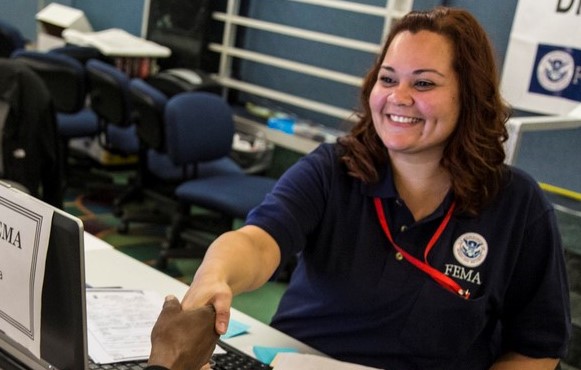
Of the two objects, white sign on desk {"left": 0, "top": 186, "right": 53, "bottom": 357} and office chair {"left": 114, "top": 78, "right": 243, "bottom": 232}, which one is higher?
white sign on desk {"left": 0, "top": 186, "right": 53, "bottom": 357}

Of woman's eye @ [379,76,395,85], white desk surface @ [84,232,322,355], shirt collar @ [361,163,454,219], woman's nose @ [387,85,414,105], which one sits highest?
woman's eye @ [379,76,395,85]

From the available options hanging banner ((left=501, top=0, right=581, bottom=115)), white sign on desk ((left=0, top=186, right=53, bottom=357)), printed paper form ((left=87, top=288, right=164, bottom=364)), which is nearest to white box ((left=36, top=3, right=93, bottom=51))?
hanging banner ((left=501, top=0, right=581, bottom=115))

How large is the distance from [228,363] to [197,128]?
243cm

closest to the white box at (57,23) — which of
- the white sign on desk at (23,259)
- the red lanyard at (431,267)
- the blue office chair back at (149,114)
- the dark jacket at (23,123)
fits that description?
the blue office chair back at (149,114)

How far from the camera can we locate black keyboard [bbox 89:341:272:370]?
1240 millimetres

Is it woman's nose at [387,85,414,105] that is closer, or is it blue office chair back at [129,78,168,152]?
woman's nose at [387,85,414,105]

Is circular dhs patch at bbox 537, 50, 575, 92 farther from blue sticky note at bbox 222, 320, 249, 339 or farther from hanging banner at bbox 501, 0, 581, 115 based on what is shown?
blue sticky note at bbox 222, 320, 249, 339

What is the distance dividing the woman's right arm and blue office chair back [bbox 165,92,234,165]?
2257 millimetres

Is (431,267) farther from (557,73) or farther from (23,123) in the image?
(557,73)

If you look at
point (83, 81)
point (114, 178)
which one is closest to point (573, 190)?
point (83, 81)

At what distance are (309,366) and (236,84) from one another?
3518 mm

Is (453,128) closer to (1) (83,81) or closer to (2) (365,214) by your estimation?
(2) (365,214)

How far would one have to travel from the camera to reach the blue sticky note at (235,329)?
1485 mm

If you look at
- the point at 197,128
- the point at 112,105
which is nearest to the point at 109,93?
the point at 112,105
